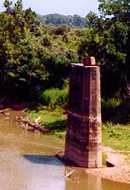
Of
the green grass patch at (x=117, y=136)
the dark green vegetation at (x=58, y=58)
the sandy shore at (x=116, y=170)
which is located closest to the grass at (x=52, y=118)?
the dark green vegetation at (x=58, y=58)

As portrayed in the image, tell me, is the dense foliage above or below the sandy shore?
above

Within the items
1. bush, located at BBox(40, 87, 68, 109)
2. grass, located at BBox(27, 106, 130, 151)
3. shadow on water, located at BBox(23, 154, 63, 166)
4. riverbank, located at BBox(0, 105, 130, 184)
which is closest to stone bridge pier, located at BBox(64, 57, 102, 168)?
riverbank, located at BBox(0, 105, 130, 184)

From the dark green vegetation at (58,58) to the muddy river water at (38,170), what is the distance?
14.2ft

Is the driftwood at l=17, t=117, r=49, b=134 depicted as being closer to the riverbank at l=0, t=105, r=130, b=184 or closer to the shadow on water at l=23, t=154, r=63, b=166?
the riverbank at l=0, t=105, r=130, b=184

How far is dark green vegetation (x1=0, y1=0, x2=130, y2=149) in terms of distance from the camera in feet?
130

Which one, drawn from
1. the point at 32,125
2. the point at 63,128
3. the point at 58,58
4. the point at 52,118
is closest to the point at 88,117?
the point at 63,128

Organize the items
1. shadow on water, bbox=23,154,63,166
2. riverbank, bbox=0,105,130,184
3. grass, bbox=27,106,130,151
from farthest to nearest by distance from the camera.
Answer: grass, bbox=27,106,130,151, shadow on water, bbox=23,154,63,166, riverbank, bbox=0,105,130,184

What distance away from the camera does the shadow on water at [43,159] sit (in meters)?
30.6

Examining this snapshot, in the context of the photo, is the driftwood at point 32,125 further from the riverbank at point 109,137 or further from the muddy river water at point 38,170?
the muddy river water at point 38,170

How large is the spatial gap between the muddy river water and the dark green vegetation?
4340mm

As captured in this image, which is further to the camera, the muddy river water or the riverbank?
the riverbank

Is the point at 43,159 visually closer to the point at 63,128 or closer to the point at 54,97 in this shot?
the point at 63,128

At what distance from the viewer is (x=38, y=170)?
29297mm

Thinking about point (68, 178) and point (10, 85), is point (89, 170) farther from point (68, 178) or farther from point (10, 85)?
point (10, 85)
